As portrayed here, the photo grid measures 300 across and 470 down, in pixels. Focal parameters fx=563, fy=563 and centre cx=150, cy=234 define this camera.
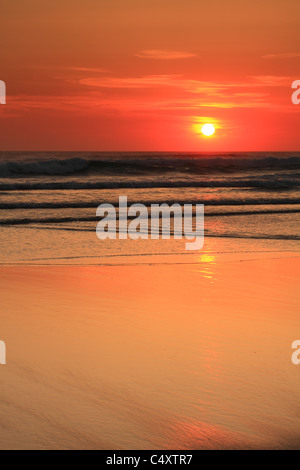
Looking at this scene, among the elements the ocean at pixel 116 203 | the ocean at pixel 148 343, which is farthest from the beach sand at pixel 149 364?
the ocean at pixel 116 203

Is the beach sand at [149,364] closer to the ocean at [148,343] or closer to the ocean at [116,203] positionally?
the ocean at [148,343]

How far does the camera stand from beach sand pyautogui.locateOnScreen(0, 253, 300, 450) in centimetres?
337

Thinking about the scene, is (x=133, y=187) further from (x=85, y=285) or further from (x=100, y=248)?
(x=85, y=285)

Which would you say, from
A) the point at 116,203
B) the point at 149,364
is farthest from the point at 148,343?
the point at 116,203

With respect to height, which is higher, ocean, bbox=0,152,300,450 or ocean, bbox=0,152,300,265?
ocean, bbox=0,152,300,265

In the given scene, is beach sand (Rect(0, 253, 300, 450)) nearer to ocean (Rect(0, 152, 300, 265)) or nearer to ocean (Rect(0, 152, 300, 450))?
ocean (Rect(0, 152, 300, 450))

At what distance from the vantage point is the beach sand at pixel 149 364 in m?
3.37

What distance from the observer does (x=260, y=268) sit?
8211 mm

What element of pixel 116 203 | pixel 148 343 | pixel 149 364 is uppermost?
pixel 116 203

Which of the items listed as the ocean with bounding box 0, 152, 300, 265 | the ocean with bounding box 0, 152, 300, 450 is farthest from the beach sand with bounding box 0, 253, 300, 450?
the ocean with bounding box 0, 152, 300, 265

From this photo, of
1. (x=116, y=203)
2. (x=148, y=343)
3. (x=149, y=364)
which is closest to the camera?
(x=149, y=364)

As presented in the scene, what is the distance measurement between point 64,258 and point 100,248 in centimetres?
114

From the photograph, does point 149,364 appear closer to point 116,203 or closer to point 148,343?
point 148,343

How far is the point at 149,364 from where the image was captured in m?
4.35
